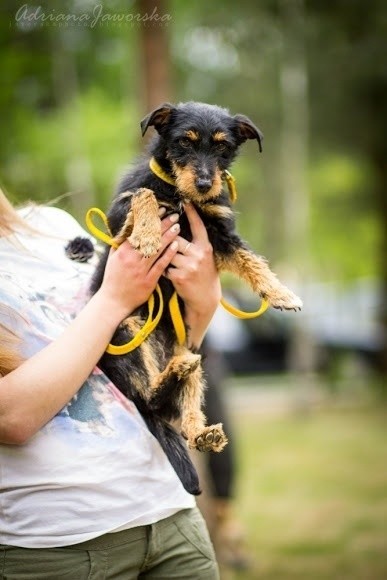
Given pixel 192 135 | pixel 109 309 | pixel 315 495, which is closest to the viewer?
pixel 109 309

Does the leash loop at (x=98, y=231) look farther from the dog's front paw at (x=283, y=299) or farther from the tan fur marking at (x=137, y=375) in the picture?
the dog's front paw at (x=283, y=299)

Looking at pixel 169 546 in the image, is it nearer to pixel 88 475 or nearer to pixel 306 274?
pixel 88 475

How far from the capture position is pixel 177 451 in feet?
7.54

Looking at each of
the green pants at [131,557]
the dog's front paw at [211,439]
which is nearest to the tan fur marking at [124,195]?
the dog's front paw at [211,439]

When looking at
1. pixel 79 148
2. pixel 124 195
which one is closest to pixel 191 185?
pixel 124 195

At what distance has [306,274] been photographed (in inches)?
534

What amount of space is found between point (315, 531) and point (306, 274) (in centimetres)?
724

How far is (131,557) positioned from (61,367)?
1.70ft

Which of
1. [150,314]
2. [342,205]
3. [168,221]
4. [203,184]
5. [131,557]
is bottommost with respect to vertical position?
[342,205]

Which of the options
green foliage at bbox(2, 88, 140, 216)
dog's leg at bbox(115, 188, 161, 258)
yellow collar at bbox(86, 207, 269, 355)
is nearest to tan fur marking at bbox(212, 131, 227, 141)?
dog's leg at bbox(115, 188, 161, 258)

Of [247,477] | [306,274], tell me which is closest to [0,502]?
[247,477]

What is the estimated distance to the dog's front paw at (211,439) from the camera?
7.62 feet

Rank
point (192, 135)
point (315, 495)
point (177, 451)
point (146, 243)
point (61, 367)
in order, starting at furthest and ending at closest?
point (315, 495), point (192, 135), point (146, 243), point (177, 451), point (61, 367)

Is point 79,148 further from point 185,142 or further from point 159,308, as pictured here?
point 159,308
